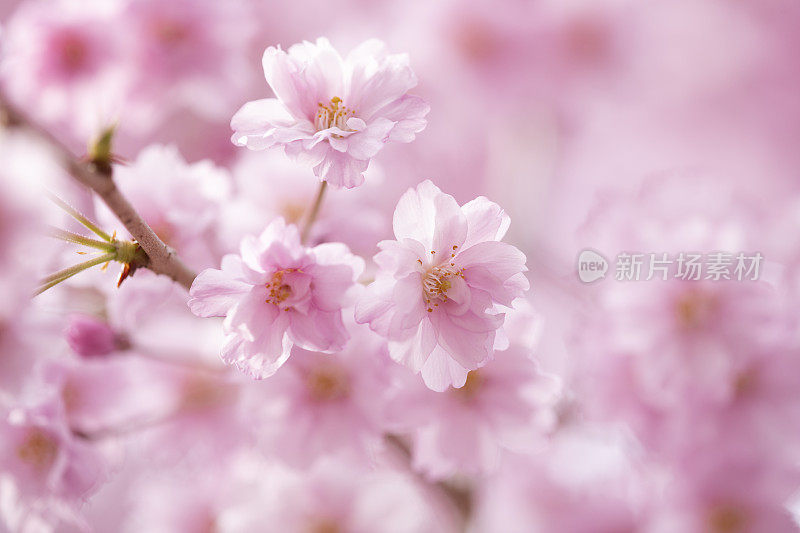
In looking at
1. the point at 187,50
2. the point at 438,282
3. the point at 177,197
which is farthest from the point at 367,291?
the point at 187,50

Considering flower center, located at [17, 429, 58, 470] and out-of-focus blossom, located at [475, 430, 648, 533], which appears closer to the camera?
flower center, located at [17, 429, 58, 470]

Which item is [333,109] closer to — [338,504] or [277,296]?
[277,296]

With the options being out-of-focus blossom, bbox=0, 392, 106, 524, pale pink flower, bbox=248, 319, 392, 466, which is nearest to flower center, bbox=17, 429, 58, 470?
out-of-focus blossom, bbox=0, 392, 106, 524

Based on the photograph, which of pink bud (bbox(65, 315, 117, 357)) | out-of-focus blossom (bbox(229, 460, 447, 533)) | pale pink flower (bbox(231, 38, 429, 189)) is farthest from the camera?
out-of-focus blossom (bbox(229, 460, 447, 533))

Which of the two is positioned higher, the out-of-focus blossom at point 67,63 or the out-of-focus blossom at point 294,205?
the out-of-focus blossom at point 67,63

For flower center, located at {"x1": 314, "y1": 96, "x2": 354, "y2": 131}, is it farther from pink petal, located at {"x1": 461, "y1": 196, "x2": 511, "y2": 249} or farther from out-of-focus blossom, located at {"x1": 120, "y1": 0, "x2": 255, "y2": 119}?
out-of-focus blossom, located at {"x1": 120, "y1": 0, "x2": 255, "y2": 119}

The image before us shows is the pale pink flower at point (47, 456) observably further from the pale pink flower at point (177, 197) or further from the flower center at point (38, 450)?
the pale pink flower at point (177, 197)

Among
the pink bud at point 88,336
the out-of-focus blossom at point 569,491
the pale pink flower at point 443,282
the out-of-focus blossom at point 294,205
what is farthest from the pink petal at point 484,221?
the out-of-focus blossom at point 569,491
